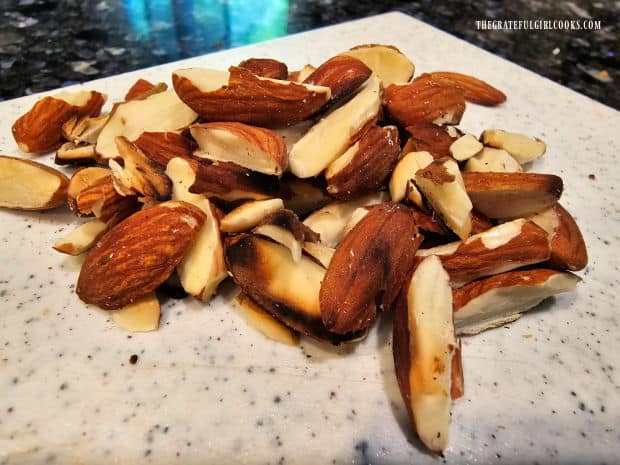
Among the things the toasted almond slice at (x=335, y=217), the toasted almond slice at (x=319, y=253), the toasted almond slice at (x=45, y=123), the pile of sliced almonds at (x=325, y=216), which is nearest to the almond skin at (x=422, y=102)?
the pile of sliced almonds at (x=325, y=216)

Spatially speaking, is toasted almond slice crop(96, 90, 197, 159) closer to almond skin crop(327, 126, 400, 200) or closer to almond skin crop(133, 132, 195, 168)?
almond skin crop(133, 132, 195, 168)

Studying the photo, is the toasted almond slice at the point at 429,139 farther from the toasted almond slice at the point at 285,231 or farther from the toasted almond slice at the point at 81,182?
the toasted almond slice at the point at 81,182

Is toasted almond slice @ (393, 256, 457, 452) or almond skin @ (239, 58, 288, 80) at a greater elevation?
almond skin @ (239, 58, 288, 80)

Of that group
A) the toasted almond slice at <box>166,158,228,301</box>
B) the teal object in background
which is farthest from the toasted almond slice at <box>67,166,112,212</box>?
the teal object in background

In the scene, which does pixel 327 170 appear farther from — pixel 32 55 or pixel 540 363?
pixel 32 55

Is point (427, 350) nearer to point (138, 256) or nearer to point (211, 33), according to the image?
point (138, 256)

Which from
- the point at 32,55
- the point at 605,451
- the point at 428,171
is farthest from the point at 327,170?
the point at 32,55
